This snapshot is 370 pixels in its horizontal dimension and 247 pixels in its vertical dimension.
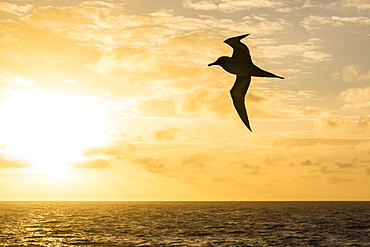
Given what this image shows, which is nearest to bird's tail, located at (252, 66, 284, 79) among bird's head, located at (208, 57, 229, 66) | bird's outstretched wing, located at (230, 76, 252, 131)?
bird's head, located at (208, 57, 229, 66)

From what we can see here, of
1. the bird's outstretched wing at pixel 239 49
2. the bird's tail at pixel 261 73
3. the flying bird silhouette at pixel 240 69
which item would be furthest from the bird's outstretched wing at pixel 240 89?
the bird's tail at pixel 261 73

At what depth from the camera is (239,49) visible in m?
12.0

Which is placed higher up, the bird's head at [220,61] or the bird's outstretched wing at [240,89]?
the bird's head at [220,61]

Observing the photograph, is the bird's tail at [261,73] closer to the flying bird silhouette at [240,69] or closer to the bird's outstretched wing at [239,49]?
the flying bird silhouette at [240,69]

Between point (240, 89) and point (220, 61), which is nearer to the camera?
point (220, 61)

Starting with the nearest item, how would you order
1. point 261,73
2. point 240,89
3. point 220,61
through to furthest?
point 261,73 → point 220,61 → point 240,89

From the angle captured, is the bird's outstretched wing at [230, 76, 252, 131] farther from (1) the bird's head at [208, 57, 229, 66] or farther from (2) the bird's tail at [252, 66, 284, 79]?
(2) the bird's tail at [252, 66, 284, 79]

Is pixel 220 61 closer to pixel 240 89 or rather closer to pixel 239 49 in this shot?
pixel 239 49

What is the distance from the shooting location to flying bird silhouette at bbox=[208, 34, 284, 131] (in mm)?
11375

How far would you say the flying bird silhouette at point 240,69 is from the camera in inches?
448

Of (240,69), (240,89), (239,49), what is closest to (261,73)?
(240,69)

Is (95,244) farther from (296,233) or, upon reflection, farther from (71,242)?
(296,233)

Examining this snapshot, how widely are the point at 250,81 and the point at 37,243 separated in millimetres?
62390

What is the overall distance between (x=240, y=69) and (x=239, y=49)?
0.70 meters
